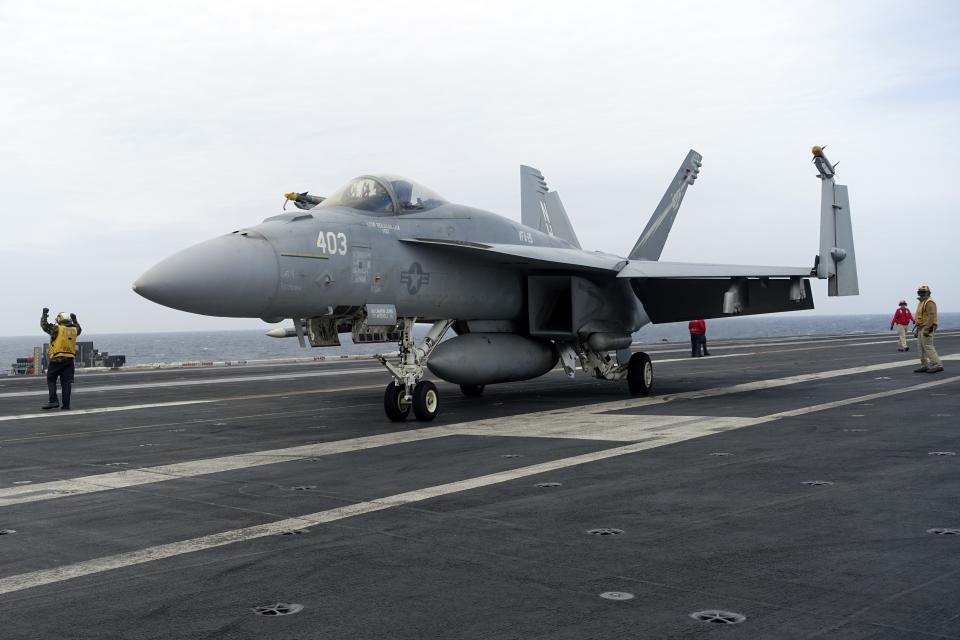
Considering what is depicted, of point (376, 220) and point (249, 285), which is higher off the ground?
point (376, 220)

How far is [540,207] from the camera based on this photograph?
20953 mm

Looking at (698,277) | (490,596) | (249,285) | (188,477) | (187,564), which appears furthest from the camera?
(698,277)

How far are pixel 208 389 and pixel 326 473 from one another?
14458 millimetres

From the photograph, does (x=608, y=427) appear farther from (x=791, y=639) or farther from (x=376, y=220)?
(x=791, y=639)

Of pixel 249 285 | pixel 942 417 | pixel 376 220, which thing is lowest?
pixel 942 417

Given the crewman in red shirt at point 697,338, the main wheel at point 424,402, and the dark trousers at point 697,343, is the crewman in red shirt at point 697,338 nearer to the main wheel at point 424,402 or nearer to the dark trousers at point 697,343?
the dark trousers at point 697,343

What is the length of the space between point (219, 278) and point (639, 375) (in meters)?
9.06

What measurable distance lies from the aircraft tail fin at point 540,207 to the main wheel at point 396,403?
8.73m

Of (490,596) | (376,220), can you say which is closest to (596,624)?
(490,596)

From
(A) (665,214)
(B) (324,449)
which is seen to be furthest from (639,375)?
(B) (324,449)

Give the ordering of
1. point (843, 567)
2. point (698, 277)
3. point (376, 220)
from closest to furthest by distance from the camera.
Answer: point (843, 567), point (376, 220), point (698, 277)

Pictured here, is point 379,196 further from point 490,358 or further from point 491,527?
point 491,527

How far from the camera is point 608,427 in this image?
11727 millimetres

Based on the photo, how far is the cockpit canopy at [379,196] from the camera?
42.8 feet
